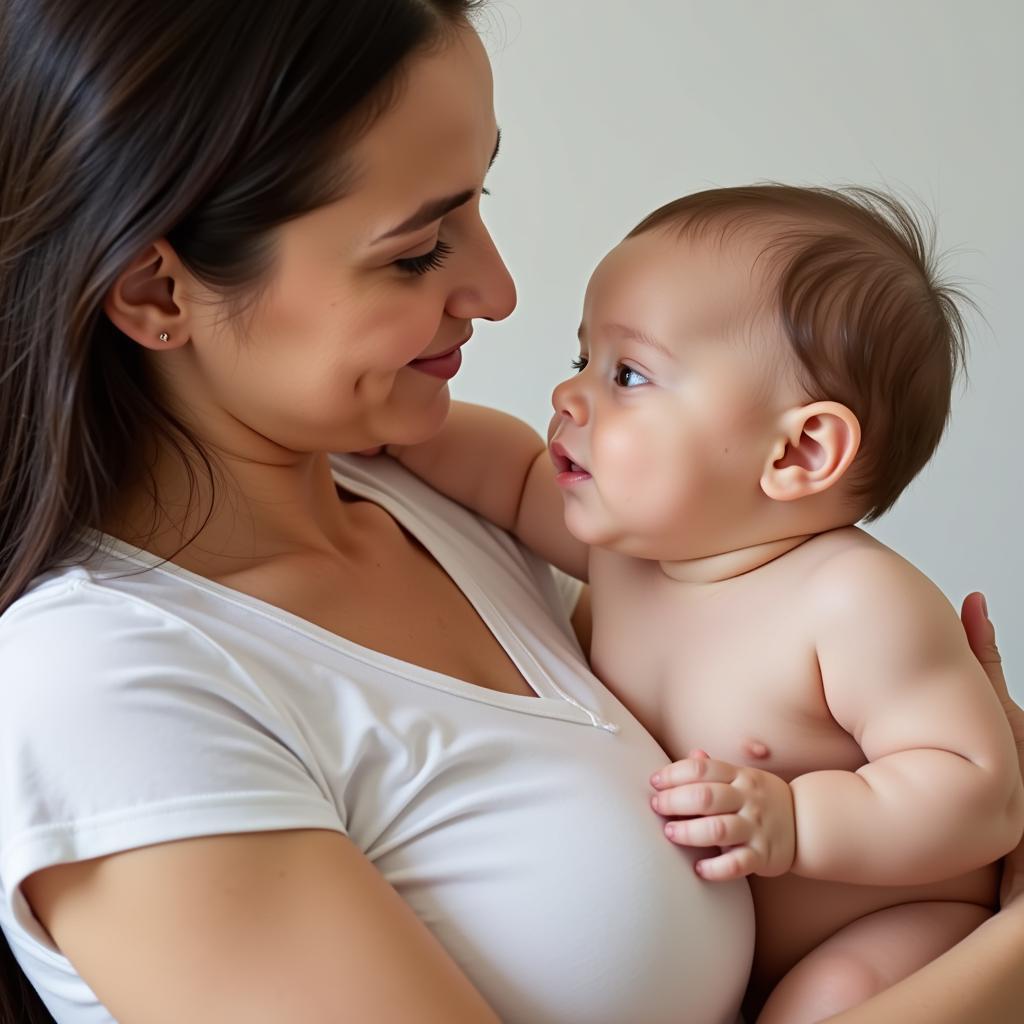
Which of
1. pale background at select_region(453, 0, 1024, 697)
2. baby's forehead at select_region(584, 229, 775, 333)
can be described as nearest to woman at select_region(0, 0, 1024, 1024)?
baby's forehead at select_region(584, 229, 775, 333)

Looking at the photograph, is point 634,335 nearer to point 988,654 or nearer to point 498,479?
point 498,479

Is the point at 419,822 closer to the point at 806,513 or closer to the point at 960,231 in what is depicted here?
the point at 806,513

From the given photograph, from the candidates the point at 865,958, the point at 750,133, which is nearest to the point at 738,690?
the point at 865,958

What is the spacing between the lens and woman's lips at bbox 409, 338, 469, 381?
113 cm

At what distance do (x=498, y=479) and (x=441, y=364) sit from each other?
0.25m

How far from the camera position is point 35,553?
0.97m

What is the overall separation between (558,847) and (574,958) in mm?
79

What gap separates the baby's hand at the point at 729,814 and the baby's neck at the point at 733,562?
207 mm

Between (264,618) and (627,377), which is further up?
(627,377)

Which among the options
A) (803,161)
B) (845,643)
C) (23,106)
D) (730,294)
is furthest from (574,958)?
(803,161)

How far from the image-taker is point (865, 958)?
1.12 m

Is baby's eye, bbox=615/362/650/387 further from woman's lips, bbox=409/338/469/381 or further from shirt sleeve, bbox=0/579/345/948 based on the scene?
shirt sleeve, bbox=0/579/345/948

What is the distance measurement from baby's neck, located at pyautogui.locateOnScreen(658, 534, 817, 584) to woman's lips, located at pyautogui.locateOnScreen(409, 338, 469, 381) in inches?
11.3

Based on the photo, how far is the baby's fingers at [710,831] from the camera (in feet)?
3.36
